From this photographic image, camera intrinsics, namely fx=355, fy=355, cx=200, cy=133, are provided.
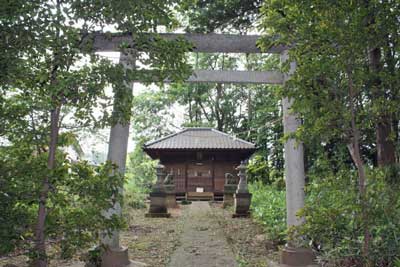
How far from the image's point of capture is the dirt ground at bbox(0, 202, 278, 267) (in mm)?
5039

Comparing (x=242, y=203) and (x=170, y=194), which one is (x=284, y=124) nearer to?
(x=242, y=203)

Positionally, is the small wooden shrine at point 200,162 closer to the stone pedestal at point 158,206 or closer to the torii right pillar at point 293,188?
the stone pedestal at point 158,206

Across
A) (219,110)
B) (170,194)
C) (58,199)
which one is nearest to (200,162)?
(170,194)

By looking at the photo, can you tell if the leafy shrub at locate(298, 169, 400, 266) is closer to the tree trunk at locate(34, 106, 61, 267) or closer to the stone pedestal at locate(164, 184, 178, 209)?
the tree trunk at locate(34, 106, 61, 267)

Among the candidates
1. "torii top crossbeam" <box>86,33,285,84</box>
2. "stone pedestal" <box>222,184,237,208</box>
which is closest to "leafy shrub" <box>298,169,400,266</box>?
"torii top crossbeam" <box>86,33,285,84</box>

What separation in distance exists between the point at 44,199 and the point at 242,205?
7.77 meters

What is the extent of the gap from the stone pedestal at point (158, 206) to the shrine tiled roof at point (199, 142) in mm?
5653

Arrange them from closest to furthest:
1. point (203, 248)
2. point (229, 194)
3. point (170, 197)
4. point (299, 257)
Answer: point (299, 257) < point (203, 248) < point (170, 197) < point (229, 194)

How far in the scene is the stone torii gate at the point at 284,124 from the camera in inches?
180

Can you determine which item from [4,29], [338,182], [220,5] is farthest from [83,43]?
[220,5]

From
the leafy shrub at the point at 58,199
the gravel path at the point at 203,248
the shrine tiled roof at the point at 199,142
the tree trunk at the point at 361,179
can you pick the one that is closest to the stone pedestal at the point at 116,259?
the gravel path at the point at 203,248

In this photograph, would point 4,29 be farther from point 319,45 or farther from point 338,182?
point 338,182

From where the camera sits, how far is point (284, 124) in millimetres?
4859

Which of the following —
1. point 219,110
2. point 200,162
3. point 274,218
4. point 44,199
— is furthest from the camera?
point 219,110
